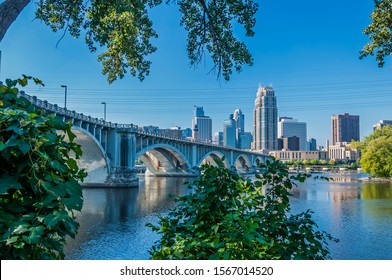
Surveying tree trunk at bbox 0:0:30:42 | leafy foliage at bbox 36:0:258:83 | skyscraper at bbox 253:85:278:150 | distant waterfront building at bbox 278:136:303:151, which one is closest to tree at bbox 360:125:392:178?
leafy foliage at bbox 36:0:258:83

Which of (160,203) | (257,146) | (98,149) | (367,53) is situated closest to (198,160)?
(98,149)

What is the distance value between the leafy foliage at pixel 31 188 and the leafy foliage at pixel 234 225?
140 centimetres

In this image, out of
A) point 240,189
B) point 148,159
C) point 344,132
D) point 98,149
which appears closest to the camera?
point 240,189

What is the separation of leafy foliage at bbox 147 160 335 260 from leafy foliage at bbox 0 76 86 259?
1.40 m

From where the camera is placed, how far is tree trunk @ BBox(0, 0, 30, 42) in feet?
13.3

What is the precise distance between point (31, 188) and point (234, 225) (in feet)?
5.98

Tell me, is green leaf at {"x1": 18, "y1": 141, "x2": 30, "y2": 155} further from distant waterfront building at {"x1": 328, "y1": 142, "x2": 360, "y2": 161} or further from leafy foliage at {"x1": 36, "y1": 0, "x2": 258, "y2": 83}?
distant waterfront building at {"x1": 328, "y1": 142, "x2": 360, "y2": 161}

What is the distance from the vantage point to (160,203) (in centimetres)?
3092

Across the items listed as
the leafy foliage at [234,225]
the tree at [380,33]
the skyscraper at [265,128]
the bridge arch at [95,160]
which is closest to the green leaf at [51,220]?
Result: the leafy foliage at [234,225]
